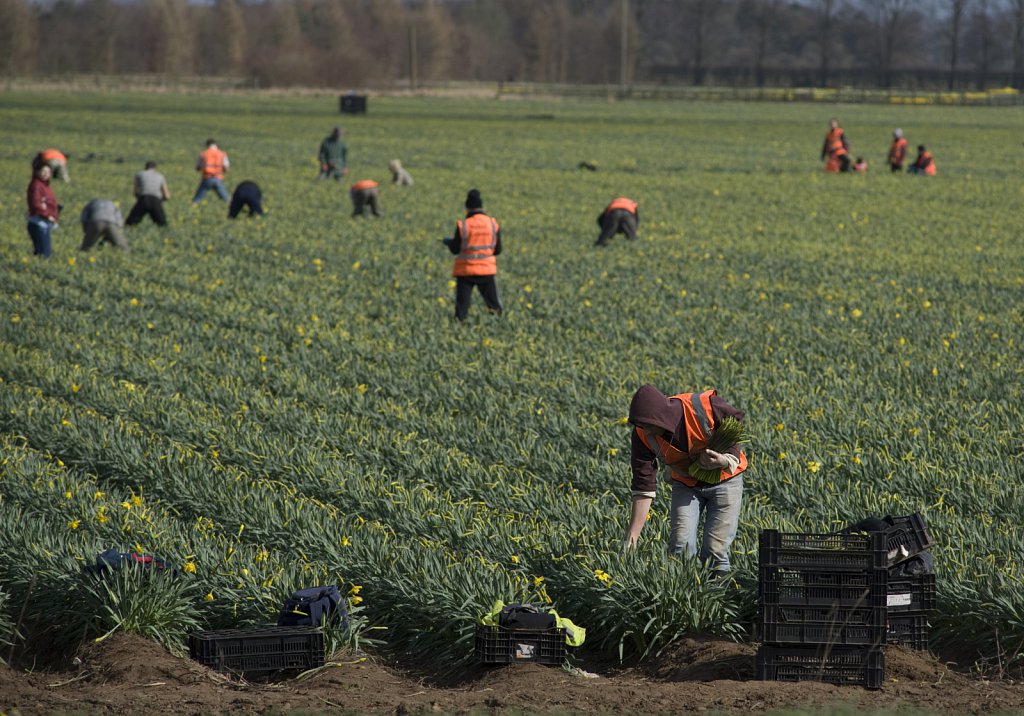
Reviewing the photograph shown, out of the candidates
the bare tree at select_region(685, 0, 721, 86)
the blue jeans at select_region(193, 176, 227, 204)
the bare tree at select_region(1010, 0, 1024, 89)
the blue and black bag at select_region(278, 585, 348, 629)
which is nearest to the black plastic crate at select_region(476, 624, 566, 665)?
the blue and black bag at select_region(278, 585, 348, 629)

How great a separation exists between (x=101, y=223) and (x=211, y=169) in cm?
795

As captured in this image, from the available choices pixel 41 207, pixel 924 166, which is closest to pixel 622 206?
pixel 41 207

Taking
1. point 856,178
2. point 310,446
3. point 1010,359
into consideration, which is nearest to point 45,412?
point 310,446

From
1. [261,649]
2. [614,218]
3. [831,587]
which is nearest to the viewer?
[831,587]

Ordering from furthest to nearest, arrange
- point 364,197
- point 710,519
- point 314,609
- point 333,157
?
point 333,157 < point 364,197 < point 710,519 < point 314,609

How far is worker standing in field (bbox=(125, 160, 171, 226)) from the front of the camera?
2184 centimetres

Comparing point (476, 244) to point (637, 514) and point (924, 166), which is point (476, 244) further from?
point (924, 166)

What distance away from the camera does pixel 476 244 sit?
14141 millimetres

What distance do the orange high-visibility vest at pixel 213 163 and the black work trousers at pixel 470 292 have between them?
13587mm

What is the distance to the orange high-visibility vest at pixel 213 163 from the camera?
26.7 meters

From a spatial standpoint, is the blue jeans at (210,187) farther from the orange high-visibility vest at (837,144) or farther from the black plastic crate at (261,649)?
the black plastic crate at (261,649)

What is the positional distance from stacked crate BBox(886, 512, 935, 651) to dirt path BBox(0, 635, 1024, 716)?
0.09 m

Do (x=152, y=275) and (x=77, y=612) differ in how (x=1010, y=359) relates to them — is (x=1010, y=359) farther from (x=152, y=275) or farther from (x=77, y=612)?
(x=152, y=275)

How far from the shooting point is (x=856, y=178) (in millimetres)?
34656
